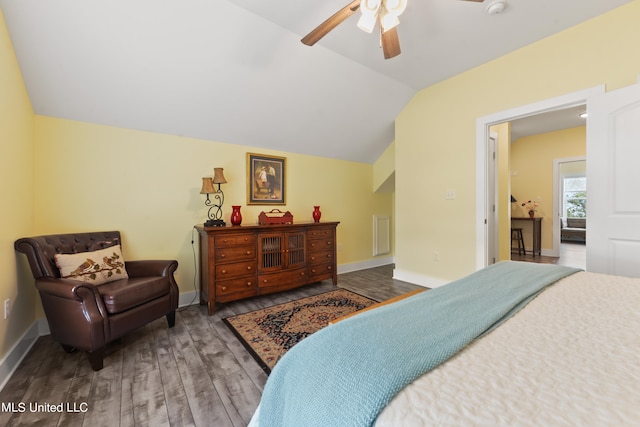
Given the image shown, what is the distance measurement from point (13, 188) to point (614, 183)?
4526 millimetres

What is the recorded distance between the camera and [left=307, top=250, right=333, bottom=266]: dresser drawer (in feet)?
11.3

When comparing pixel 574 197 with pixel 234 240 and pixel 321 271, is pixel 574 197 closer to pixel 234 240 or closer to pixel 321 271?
pixel 321 271

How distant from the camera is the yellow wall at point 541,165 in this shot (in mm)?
5207

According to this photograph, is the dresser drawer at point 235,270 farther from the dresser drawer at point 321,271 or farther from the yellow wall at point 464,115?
the yellow wall at point 464,115

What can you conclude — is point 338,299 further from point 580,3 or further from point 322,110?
point 580,3

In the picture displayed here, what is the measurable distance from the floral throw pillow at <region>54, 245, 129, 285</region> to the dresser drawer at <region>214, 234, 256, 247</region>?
2.65ft

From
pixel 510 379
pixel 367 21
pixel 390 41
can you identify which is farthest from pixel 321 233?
pixel 510 379

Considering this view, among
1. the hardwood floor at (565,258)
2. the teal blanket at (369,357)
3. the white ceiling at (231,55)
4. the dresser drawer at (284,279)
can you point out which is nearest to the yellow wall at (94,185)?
the white ceiling at (231,55)

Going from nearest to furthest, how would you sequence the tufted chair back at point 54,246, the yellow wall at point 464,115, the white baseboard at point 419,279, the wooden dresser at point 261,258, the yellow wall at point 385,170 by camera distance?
the tufted chair back at point 54,246
the yellow wall at point 464,115
the wooden dresser at point 261,258
the white baseboard at point 419,279
the yellow wall at point 385,170

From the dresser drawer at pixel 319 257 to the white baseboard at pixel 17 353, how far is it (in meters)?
2.53

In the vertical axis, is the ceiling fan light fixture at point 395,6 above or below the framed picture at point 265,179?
above

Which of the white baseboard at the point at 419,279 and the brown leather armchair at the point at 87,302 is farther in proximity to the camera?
the white baseboard at the point at 419,279

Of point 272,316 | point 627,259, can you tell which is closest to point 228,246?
point 272,316

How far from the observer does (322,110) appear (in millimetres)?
3332
